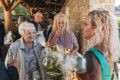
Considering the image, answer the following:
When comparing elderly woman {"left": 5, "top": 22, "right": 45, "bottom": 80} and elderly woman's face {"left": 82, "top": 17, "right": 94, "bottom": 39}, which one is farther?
elderly woman {"left": 5, "top": 22, "right": 45, "bottom": 80}

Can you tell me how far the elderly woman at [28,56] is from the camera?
5.44 metres

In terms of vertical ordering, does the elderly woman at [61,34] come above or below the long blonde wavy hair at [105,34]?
below

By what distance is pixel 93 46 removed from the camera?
126 inches

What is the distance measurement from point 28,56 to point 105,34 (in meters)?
2.42

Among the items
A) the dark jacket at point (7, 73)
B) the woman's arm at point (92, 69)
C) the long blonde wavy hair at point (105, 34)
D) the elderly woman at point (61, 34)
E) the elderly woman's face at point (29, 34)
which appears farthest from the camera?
the elderly woman at point (61, 34)

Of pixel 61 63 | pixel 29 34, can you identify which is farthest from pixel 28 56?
pixel 61 63

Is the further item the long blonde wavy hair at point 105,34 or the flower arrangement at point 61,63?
the flower arrangement at point 61,63

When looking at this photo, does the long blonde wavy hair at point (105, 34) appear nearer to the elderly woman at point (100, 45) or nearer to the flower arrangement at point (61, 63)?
the elderly woman at point (100, 45)

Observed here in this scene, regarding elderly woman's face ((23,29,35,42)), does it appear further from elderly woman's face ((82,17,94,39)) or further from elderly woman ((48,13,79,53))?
elderly woman's face ((82,17,94,39))

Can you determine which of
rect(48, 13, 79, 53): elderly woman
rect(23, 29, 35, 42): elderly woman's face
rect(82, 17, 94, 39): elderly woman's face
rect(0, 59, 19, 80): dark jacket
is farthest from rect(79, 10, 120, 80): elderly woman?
rect(48, 13, 79, 53): elderly woman

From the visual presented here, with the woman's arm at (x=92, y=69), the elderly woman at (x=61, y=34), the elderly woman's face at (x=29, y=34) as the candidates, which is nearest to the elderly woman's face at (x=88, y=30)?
the woman's arm at (x=92, y=69)

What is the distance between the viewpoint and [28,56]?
17.9ft

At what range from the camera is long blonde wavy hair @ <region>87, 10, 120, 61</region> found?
10.4 ft

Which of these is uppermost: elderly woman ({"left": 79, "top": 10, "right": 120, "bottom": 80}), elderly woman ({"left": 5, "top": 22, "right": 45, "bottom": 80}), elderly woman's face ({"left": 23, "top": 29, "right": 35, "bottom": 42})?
elderly woman ({"left": 79, "top": 10, "right": 120, "bottom": 80})
